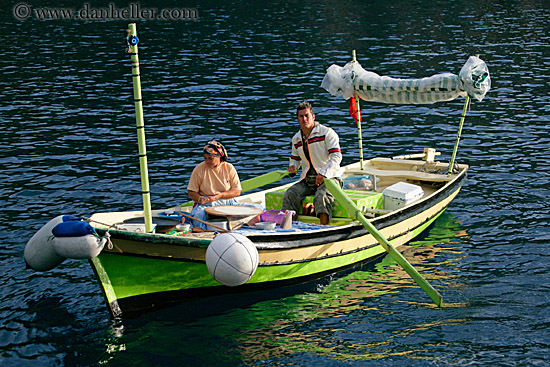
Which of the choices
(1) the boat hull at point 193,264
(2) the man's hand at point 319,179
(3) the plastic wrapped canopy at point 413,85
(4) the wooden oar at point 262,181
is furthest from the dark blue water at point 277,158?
(3) the plastic wrapped canopy at point 413,85

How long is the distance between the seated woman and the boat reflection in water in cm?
165

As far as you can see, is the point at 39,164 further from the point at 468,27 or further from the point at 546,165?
the point at 468,27

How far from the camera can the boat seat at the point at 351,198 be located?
12328 millimetres

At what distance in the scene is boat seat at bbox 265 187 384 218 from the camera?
12328 mm

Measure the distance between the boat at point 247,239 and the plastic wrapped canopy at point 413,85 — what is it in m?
0.02

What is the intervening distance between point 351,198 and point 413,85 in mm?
2900

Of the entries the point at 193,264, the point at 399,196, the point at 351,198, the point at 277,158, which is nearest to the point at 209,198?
the point at 193,264

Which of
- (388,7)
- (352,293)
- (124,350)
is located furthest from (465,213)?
(388,7)

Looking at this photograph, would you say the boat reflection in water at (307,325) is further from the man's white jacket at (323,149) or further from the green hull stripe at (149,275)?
the man's white jacket at (323,149)

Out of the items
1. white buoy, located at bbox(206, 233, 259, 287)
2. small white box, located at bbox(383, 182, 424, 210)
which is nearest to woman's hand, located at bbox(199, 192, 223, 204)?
white buoy, located at bbox(206, 233, 259, 287)

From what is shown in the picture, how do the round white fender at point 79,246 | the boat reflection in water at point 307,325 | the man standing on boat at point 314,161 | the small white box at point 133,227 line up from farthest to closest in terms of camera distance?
the man standing on boat at point 314,161
the small white box at point 133,227
the boat reflection in water at point 307,325
the round white fender at point 79,246

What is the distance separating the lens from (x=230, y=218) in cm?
1101

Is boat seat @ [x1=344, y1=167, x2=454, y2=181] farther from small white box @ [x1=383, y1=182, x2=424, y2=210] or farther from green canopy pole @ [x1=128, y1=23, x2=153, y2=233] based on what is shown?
green canopy pole @ [x1=128, y1=23, x2=153, y2=233]

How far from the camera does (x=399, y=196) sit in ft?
42.7
